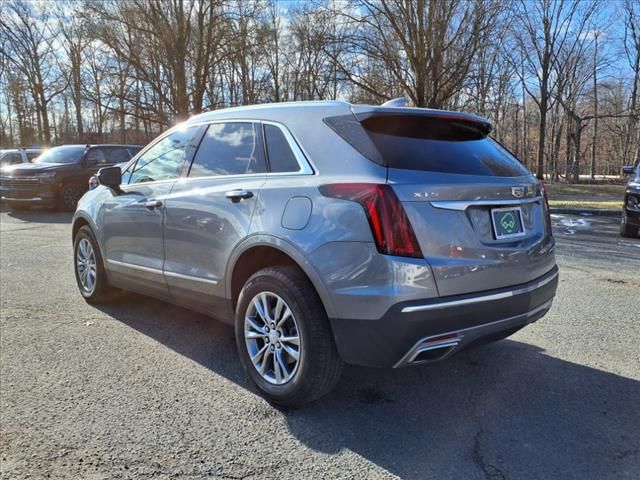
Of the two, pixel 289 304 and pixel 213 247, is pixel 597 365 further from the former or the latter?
pixel 213 247

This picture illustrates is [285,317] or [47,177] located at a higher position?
[47,177]

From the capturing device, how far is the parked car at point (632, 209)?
8867 millimetres

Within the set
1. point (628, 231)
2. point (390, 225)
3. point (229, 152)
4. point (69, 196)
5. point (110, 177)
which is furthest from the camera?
point (69, 196)

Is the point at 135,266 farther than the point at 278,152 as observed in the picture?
Yes

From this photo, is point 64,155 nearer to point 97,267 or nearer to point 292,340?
point 97,267

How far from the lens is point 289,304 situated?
2.80 meters

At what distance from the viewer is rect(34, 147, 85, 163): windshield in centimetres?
1421

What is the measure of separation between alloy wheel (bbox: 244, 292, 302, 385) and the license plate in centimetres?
126

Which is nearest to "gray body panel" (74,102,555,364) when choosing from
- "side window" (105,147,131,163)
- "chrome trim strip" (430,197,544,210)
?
"chrome trim strip" (430,197,544,210)

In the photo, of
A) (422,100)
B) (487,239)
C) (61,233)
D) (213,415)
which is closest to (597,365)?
(487,239)

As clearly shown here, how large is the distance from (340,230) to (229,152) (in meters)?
1.34

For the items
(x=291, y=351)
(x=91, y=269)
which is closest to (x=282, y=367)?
(x=291, y=351)

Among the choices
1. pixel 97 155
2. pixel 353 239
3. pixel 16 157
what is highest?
pixel 16 157

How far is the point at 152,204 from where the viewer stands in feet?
13.0
